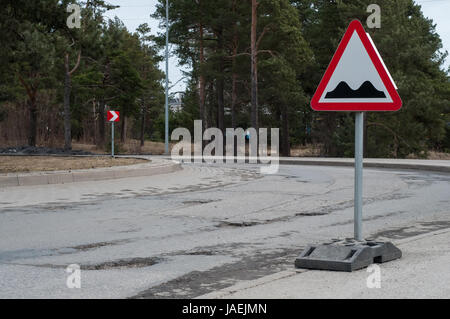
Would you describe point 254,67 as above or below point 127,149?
above

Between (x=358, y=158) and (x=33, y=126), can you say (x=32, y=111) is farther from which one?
(x=358, y=158)

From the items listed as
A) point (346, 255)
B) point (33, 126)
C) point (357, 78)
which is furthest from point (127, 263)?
point (33, 126)

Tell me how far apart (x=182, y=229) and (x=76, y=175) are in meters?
8.21

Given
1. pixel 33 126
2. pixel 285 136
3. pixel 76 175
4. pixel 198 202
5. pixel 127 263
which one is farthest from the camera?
pixel 285 136

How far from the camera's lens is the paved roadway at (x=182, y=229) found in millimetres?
5965

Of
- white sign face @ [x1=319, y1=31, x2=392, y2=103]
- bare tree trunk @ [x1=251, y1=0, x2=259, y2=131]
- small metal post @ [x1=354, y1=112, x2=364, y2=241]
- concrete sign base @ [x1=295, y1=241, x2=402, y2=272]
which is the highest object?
bare tree trunk @ [x1=251, y1=0, x2=259, y2=131]

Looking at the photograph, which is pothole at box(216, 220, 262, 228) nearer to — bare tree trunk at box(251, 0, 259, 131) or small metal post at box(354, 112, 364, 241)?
small metal post at box(354, 112, 364, 241)

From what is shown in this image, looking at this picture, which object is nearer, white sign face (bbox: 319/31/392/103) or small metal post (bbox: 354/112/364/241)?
white sign face (bbox: 319/31/392/103)

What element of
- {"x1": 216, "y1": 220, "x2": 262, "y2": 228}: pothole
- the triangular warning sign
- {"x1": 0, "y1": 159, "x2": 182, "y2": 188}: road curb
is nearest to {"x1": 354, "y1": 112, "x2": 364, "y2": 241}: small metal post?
the triangular warning sign

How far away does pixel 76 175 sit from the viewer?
55.6 feet

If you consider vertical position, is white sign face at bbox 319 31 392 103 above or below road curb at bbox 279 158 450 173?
above

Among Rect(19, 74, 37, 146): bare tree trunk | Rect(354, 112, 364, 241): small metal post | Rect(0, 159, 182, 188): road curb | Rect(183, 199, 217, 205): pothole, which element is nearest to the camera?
Rect(354, 112, 364, 241): small metal post

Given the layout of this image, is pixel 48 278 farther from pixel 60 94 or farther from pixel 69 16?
pixel 60 94

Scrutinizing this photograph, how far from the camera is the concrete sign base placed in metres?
6.12
